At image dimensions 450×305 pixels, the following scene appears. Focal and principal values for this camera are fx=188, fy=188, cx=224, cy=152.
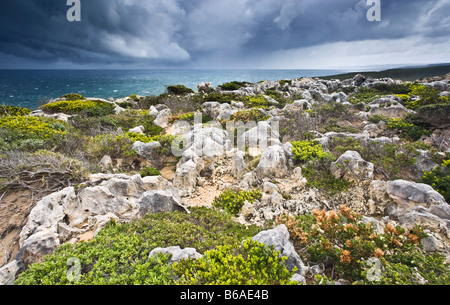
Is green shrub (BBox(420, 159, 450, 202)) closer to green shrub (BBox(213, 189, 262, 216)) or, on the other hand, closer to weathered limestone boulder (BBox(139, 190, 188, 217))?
green shrub (BBox(213, 189, 262, 216))

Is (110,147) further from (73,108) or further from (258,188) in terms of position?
(73,108)

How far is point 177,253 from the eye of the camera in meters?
3.78

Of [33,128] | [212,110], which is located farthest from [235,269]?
[212,110]

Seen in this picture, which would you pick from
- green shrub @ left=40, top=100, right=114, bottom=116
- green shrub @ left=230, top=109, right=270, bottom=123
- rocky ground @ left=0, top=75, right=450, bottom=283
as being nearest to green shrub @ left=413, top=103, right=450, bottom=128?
rocky ground @ left=0, top=75, right=450, bottom=283

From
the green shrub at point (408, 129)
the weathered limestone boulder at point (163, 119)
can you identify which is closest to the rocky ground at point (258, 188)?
the green shrub at point (408, 129)

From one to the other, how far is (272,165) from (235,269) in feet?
18.3

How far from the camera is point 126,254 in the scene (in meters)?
3.76

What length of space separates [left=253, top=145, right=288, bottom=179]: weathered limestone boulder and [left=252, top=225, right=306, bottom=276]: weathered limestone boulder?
3913mm

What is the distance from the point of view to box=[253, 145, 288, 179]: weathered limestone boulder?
829 centimetres

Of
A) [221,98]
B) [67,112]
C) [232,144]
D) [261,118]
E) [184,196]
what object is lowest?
[184,196]

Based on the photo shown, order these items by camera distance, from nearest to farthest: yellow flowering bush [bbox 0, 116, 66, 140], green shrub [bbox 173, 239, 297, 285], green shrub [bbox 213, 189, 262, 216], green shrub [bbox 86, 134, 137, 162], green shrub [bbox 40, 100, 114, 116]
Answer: green shrub [bbox 173, 239, 297, 285] → green shrub [bbox 213, 189, 262, 216] → green shrub [bbox 86, 134, 137, 162] → yellow flowering bush [bbox 0, 116, 66, 140] → green shrub [bbox 40, 100, 114, 116]
